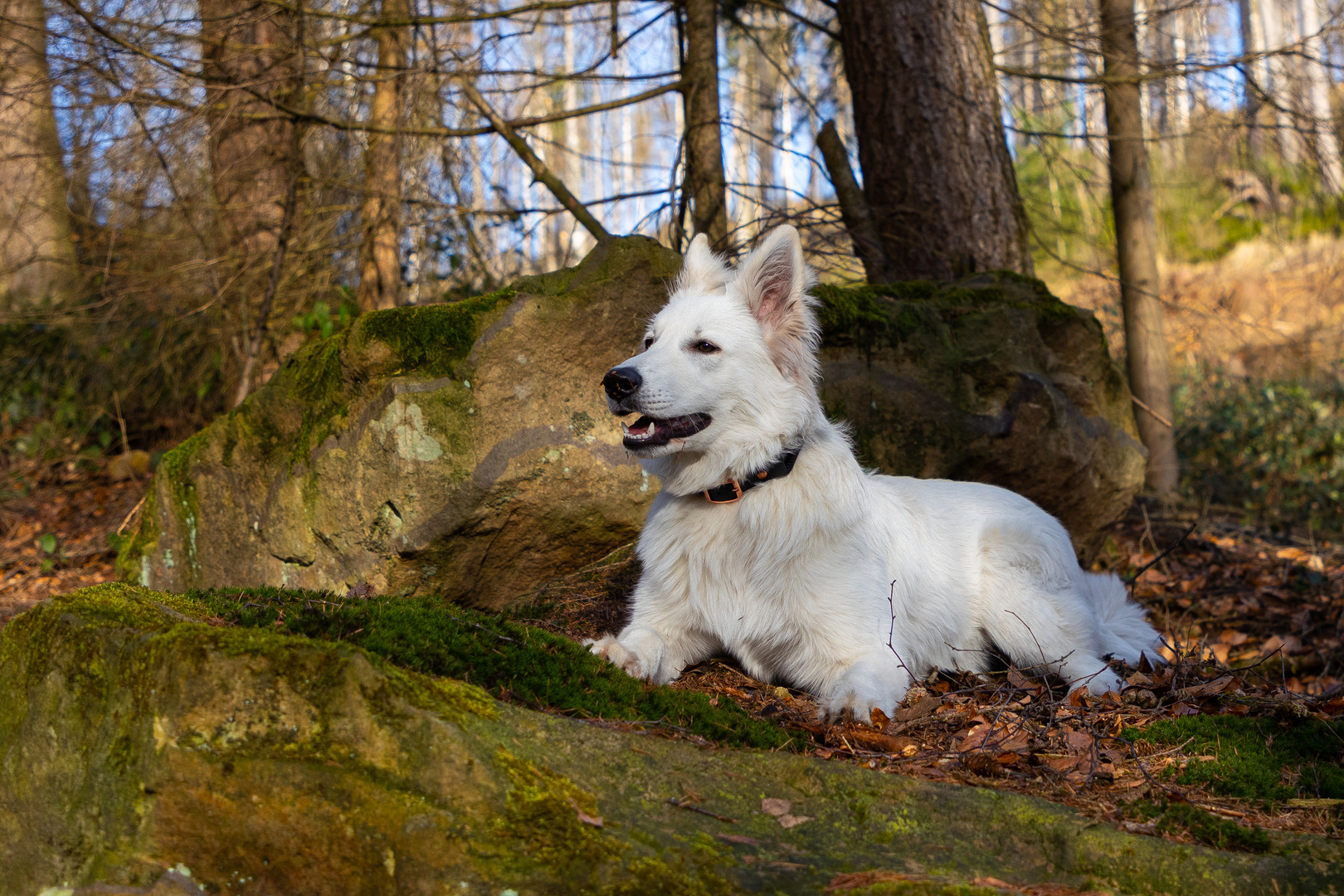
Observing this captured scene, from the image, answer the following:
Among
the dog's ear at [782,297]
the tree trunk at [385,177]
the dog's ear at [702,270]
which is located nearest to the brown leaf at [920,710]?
the dog's ear at [782,297]

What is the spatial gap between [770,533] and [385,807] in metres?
2.21

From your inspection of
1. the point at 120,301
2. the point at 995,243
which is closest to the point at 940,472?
the point at 995,243

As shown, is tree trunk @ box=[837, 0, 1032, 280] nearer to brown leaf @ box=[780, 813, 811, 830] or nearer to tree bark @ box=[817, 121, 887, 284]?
tree bark @ box=[817, 121, 887, 284]

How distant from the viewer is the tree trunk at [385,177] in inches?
267

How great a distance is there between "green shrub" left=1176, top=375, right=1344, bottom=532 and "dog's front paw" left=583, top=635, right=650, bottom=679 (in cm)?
830

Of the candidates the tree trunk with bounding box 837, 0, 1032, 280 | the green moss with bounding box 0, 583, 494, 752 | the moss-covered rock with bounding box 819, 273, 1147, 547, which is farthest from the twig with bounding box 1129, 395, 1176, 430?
the green moss with bounding box 0, 583, 494, 752

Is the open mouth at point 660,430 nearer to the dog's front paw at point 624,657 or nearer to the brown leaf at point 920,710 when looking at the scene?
the dog's front paw at point 624,657

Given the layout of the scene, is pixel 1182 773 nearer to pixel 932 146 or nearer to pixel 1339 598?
pixel 1339 598

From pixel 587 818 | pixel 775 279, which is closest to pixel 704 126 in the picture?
pixel 775 279

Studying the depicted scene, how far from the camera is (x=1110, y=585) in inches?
202

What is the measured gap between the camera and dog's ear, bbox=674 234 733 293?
177 inches

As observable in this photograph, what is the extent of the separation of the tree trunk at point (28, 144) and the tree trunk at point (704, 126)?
4.40m

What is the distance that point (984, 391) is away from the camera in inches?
251

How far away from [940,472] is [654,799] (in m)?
4.41
